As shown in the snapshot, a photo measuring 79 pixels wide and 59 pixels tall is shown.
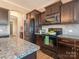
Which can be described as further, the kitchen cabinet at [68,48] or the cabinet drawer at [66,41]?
the cabinet drawer at [66,41]

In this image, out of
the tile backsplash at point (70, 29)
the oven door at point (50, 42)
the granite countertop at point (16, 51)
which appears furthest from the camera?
the oven door at point (50, 42)

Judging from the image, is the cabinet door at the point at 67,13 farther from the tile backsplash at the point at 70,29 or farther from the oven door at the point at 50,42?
the oven door at the point at 50,42

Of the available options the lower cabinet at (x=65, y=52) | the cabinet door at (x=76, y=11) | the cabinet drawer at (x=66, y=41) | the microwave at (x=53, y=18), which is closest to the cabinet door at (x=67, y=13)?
the cabinet door at (x=76, y=11)

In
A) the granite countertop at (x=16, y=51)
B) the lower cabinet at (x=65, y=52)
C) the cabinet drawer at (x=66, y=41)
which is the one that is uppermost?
the granite countertop at (x=16, y=51)

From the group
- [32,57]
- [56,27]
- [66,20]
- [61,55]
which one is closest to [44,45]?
[56,27]

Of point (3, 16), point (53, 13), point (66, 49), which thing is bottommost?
point (66, 49)

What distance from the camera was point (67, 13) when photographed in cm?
338

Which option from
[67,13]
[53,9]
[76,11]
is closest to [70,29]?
[67,13]

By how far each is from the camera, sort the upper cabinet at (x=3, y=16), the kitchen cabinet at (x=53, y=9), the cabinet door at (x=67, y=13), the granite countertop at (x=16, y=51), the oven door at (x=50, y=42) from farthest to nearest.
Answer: the upper cabinet at (x=3, y=16) < the kitchen cabinet at (x=53, y=9) < the oven door at (x=50, y=42) < the cabinet door at (x=67, y=13) < the granite countertop at (x=16, y=51)

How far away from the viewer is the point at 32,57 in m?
1.31

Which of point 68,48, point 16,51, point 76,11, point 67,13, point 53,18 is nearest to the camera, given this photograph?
point 16,51

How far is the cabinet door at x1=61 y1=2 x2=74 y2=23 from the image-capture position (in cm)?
323

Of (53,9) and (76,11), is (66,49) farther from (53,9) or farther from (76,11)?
(53,9)

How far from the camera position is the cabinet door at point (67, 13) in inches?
127
